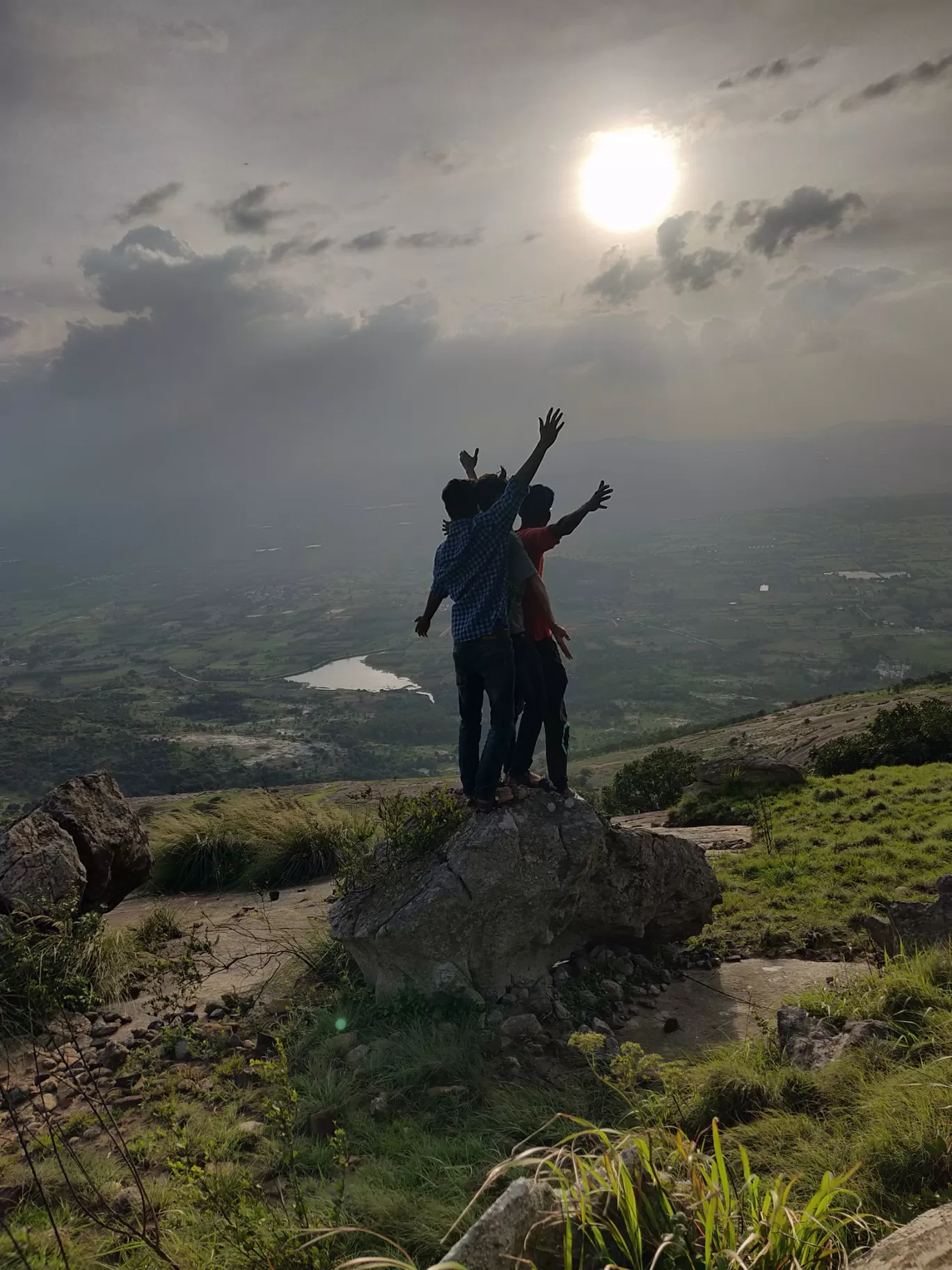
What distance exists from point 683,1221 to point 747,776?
618 inches

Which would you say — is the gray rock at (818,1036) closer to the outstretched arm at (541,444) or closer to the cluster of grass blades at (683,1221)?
the cluster of grass blades at (683,1221)

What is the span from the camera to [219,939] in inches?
310

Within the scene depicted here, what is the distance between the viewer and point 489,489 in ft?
20.2

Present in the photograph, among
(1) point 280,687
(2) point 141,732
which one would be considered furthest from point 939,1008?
(1) point 280,687

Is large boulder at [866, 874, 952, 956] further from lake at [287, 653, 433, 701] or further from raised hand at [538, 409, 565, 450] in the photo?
lake at [287, 653, 433, 701]

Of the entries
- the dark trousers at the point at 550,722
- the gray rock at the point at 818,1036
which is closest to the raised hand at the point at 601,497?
the dark trousers at the point at 550,722

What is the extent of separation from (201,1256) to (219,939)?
5205 mm

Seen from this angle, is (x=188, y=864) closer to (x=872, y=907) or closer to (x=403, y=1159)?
(x=403, y=1159)

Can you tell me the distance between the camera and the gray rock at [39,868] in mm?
6910

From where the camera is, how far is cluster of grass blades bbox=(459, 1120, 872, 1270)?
8.01 feet

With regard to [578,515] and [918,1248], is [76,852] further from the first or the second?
[918,1248]

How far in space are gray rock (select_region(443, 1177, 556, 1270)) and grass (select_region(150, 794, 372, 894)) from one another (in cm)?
745

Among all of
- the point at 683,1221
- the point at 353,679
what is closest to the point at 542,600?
the point at 683,1221

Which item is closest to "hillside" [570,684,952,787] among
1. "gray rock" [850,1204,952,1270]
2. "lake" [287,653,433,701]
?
"gray rock" [850,1204,952,1270]
